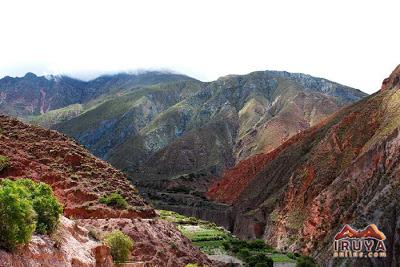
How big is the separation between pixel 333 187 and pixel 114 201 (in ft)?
204

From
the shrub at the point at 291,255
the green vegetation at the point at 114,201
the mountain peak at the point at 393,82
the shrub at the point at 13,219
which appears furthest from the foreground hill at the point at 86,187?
the mountain peak at the point at 393,82

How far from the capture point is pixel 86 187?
49.7 m

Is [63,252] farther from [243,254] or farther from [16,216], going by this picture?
[243,254]

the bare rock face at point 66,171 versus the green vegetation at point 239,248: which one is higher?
the bare rock face at point 66,171

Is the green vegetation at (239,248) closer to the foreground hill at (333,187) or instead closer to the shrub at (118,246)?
the foreground hill at (333,187)

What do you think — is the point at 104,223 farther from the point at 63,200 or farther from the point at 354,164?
the point at 354,164

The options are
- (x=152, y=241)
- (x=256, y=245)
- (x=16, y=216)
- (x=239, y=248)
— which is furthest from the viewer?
(x=256, y=245)

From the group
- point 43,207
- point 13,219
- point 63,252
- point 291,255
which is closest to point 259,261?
point 291,255

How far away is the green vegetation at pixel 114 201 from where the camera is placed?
48969 millimetres

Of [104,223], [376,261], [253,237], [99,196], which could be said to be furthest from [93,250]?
[253,237]

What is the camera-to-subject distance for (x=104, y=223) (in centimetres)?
4591

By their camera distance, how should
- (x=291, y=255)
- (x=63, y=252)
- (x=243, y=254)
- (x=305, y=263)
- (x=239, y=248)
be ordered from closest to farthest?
(x=63, y=252) → (x=305, y=263) → (x=243, y=254) → (x=239, y=248) → (x=291, y=255)

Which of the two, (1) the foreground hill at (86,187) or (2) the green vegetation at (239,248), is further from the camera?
(2) the green vegetation at (239,248)

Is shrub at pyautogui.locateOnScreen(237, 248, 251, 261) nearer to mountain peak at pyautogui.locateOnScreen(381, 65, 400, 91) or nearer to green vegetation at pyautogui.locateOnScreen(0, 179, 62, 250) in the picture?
mountain peak at pyautogui.locateOnScreen(381, 65, 400, 91)
